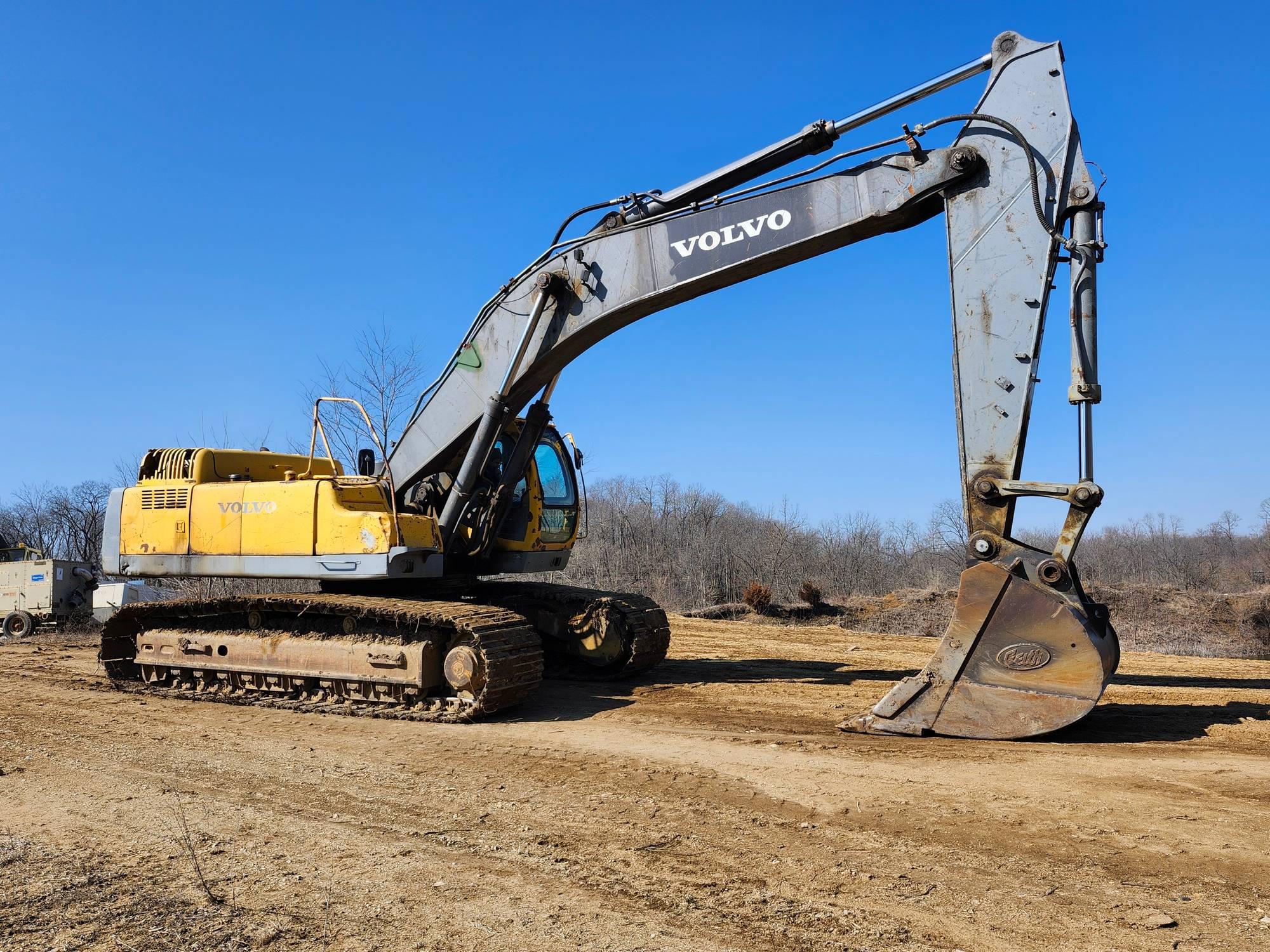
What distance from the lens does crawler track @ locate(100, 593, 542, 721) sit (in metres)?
8.12

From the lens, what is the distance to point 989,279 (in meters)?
6.97

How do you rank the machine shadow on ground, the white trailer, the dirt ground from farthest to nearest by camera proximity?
the white trailer
the machine shadow on ground
the dirt ground

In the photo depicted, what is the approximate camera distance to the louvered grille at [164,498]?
32.0 ft

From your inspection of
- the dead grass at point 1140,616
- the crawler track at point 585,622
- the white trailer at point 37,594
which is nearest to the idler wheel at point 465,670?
the crawler track at point 585,622

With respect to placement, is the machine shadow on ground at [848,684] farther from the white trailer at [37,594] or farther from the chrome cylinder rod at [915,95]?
the white trailer at [37,594]

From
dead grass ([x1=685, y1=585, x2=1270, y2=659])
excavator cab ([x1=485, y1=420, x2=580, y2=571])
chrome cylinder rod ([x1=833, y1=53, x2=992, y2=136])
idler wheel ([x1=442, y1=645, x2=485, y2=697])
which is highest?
chrome cylinder rod ([x1=833, y1=53, x2=992, y2=136])

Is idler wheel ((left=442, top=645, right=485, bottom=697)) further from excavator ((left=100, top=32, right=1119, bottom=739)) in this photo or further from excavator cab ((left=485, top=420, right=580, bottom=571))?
excavator cab ((left=485, top=420, right=580, bottom=571))

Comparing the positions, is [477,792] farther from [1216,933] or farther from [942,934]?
[1216,933]

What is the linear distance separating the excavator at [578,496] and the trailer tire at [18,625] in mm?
8557

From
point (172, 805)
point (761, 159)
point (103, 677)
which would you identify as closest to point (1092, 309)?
point (761, 159)

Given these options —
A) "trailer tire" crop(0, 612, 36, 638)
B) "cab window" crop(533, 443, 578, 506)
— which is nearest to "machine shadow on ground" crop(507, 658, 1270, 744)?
"cab window" crop(533, 443, 578, 506)

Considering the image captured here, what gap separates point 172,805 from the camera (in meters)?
5.60

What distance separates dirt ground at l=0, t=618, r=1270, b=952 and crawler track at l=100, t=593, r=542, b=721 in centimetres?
34

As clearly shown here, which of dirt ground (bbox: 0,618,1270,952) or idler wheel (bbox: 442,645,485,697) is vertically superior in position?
idler wheel (bbox: 442,645,485,697)
